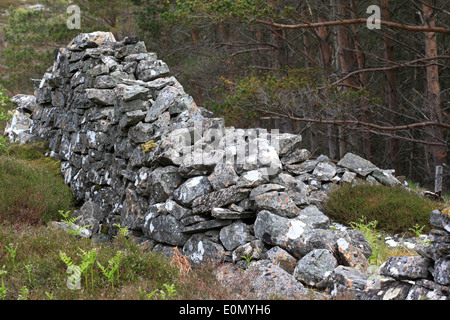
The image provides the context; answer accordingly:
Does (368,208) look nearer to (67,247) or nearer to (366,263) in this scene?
(366,263)

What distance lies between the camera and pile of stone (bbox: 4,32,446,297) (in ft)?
20.8

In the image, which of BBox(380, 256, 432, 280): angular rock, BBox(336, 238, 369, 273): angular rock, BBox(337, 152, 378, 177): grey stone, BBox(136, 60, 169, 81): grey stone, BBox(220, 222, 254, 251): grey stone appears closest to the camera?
BBox(380, 256, 432, 280): angular rock

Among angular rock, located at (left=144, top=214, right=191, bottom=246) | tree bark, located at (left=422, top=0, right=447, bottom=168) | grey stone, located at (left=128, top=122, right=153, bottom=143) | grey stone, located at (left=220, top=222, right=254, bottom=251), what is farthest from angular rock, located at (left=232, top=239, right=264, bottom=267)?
tree bark, located at (left=422, top=0, right=447, bottom=168)

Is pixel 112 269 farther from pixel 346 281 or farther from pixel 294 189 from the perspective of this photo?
pixel 294 189

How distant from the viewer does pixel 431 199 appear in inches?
386

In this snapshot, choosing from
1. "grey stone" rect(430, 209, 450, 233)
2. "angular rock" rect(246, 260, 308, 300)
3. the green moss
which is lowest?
"angular rock" rect(246, 260, 308, 300)

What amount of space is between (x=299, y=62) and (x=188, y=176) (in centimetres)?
2241

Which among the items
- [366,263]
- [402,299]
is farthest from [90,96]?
[402,299]

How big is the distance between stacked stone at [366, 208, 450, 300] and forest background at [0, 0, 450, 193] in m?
6.75

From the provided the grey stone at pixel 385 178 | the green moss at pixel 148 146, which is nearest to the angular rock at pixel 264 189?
the green moss at pixel 148 146

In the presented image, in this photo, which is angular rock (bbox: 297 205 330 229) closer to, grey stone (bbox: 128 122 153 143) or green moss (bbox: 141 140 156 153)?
green moss (bbox: 141 140 156 153)

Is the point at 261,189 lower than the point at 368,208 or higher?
higher
